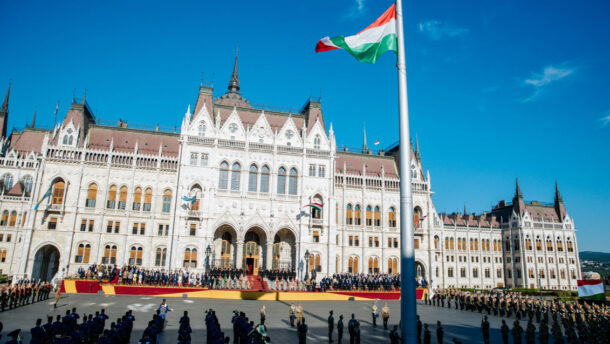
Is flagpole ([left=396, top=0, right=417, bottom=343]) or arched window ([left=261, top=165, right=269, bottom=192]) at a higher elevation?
arched window ([left=261, top=165, right=269, bottom=192])

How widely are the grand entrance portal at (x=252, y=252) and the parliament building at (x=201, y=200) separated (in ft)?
0.40

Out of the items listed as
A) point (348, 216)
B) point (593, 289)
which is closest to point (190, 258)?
point (348, 216)

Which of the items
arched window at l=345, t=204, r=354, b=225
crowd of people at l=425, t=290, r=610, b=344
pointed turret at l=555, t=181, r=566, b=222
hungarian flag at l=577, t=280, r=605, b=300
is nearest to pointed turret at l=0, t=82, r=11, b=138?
arched window at l=345, t=204, r=354, b=225

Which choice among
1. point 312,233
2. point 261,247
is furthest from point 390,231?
point 261,247

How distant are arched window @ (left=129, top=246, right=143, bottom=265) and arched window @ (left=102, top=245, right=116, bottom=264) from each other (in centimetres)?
183

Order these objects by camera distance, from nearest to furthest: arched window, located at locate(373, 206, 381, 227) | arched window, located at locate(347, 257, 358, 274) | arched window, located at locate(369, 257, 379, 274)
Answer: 1. arched window, located at locate(347, 257, 358, 274)
2. arched window, located at locate(369, 257, 379, 274)
3. arched window, located at locate(373, 206, 381, 227)

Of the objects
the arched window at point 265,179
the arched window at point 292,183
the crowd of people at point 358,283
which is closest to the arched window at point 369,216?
the crowd of people at point 358,283

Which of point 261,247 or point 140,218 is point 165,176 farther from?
point 261,247

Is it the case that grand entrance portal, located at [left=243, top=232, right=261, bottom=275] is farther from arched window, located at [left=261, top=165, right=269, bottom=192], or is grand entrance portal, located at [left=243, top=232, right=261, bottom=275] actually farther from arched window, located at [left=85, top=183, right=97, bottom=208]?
arched window, located at [left=85, top=183, right=97, bottom=208]

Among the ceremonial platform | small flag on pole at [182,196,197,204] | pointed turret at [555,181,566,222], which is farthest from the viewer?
pointed turret at [555,181,566,222]

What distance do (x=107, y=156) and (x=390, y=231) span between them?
38791mm

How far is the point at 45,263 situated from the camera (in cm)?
4753

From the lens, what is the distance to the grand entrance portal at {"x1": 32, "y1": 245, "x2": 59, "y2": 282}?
45.4m

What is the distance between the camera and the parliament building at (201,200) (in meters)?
45.8
